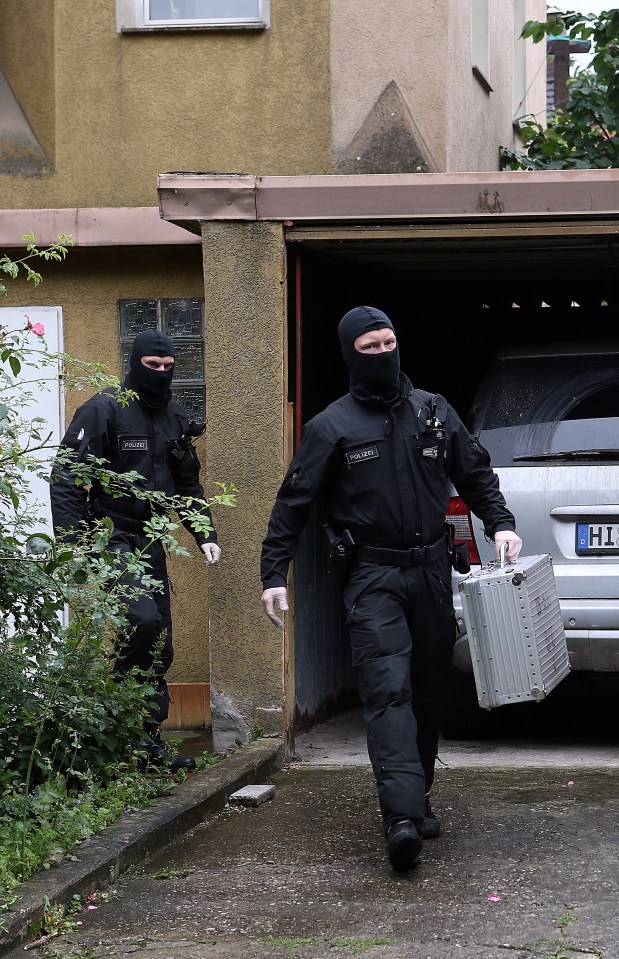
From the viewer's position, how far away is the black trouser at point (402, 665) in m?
4.70

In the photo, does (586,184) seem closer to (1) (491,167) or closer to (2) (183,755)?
(2) (183,755)

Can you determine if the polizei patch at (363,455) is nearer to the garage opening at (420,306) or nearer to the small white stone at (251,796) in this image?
the garage opening at (420,306)

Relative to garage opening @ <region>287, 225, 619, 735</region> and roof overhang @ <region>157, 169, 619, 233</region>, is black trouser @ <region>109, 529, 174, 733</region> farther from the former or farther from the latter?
roof overhang @ <region>157, 169, 619, 233</region>

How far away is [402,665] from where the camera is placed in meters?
4.83

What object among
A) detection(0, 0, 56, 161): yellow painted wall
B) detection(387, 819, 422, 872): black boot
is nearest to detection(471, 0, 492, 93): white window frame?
detection(0, 0, 56, 161): yellow painted wall

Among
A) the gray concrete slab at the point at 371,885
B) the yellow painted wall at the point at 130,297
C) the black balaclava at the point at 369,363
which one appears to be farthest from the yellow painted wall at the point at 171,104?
the gray concrete slab at the point at 371,885

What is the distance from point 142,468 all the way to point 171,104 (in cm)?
276

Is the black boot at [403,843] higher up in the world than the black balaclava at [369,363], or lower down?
lower down

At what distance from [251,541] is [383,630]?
1.90 meters

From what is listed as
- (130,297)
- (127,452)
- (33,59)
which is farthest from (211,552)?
(33,59)

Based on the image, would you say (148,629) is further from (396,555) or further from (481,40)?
(481,40)

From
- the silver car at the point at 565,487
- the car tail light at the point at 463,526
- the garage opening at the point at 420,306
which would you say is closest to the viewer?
the silver car at the point at 565,487

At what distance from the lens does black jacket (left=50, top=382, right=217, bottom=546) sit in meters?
5.88

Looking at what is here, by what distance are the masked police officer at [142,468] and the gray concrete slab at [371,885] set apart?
83cm
